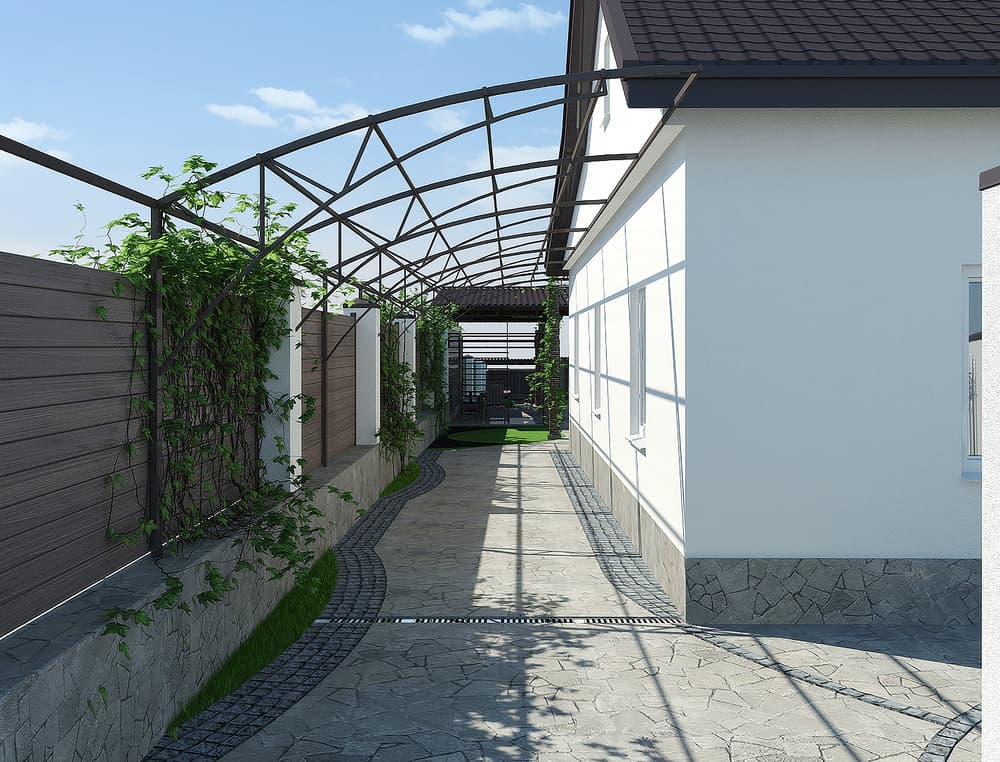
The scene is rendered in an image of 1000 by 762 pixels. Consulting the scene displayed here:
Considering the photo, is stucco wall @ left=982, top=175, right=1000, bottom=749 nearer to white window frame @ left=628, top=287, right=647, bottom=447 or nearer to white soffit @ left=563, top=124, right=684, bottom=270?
white soffit @ left=563, top=124, right=684, bottom=270

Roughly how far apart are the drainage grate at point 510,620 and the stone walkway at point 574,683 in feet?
0.07

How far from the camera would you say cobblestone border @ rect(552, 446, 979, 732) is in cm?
448

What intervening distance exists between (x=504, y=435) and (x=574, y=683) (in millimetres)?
15053

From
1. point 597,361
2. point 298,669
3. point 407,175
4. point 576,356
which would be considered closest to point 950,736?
point 298,669

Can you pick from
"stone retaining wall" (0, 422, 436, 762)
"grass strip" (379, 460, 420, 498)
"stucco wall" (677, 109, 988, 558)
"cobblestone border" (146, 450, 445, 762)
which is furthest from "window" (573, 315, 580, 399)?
"stone retaining wall" (0, 422, 436, 762)

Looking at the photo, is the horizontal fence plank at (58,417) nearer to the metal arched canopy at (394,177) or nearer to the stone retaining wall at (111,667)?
the metal arched canopy at (394,177)

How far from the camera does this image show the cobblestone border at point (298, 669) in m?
4.10

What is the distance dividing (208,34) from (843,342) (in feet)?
42.9

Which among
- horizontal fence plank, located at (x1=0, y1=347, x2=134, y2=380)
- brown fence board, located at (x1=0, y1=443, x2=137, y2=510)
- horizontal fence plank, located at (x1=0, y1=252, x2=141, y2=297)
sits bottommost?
brown fence board, located at (x1=0, y1=443, x2=137, y2=510)

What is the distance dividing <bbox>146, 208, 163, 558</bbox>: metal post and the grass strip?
6.51 m

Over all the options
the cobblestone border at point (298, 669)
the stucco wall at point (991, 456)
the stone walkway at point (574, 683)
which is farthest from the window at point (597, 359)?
the stucco wall at point (991, 456)

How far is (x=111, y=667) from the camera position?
362cm

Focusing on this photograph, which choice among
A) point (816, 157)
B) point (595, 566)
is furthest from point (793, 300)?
point (595, 566)

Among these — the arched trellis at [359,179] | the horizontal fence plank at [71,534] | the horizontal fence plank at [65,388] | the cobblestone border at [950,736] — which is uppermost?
the arched trellis at [359,179]
